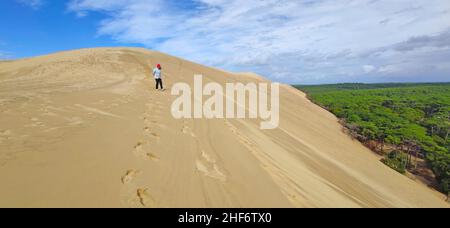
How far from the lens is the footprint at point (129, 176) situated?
3656 mm

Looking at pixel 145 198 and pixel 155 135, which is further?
pixel 155 135

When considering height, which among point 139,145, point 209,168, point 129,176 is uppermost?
point 139,145

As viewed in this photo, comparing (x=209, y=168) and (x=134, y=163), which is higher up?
(x=134, y=163)

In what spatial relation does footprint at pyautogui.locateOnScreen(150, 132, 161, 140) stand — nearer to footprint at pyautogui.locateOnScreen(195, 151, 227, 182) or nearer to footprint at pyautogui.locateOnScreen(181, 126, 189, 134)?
footprint at pyautogui.locateOnScreen(181, 126, 189, 134)

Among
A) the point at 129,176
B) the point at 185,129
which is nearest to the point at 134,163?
the point at 129,176

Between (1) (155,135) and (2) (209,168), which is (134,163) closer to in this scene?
(2) (209,168)

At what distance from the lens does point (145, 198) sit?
131 inches

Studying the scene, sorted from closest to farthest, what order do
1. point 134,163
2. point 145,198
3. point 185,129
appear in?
point 145,198 → point 134,163 → point 185,129

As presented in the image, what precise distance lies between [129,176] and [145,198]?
577mm

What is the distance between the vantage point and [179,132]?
21.7 feet

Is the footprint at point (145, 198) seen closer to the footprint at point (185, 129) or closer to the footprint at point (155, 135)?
the footprint at point (155, 135)

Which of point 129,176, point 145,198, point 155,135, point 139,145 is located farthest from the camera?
point 155,135
